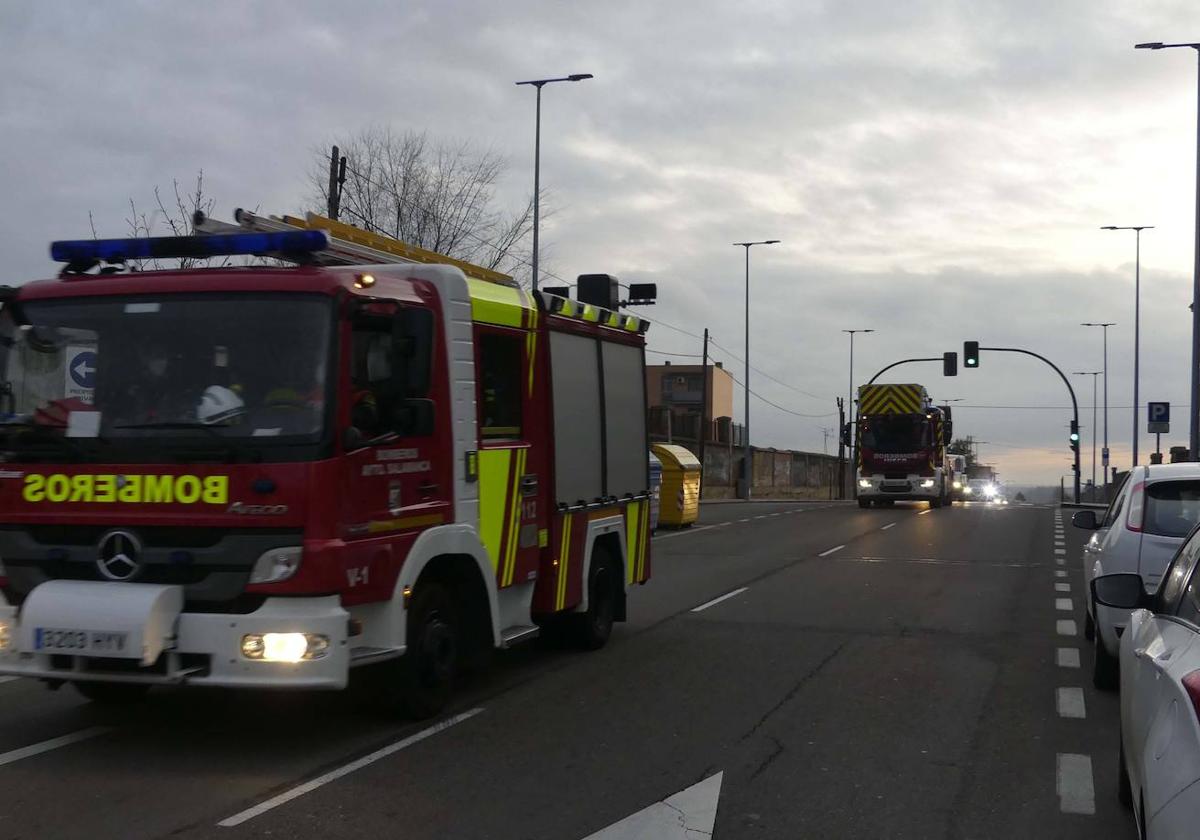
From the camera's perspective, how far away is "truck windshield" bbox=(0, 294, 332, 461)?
6.27 meters

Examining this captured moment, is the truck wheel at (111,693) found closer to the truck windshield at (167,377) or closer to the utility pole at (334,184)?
the truck windshield at (167,377)

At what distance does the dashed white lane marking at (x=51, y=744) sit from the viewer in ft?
21.1

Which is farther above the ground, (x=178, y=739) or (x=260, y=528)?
(x=260, y=528)

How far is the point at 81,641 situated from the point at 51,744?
998mm

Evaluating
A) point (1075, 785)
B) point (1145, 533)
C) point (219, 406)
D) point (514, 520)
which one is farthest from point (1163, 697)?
point (1145, 533)

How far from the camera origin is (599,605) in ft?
33.0

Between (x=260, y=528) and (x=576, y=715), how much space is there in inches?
96.2

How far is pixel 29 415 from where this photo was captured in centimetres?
655

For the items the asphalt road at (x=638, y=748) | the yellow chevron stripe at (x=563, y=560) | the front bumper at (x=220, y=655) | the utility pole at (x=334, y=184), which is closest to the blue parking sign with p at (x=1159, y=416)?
the utility pole at (x=334, y=184)

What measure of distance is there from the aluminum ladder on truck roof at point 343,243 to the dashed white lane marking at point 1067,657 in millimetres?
5048

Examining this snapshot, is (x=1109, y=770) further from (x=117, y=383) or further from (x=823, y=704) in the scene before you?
(x=117, y=383)

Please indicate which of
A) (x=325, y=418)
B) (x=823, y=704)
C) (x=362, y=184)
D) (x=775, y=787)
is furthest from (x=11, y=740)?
(x=362, y=184)

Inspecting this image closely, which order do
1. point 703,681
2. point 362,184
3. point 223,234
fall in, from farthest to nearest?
1. point 362,184
2. point 703,681
3. point 223,234

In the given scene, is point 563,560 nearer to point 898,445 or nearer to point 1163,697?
point 1163,697
